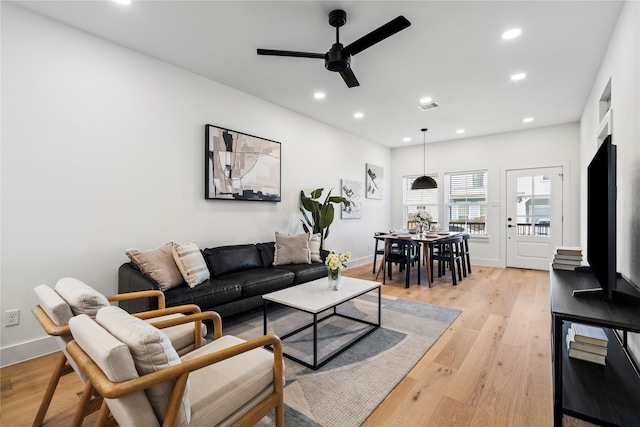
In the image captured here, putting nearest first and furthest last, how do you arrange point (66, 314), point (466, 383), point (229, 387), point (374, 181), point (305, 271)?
1. point (229, 387)
2. point (66, 314)
3. point (466, 383)
4. point (305, 271)
5. point (374, 181)

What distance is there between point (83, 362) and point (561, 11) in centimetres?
394

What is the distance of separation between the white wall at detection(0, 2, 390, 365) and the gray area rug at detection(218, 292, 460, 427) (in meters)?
1.40

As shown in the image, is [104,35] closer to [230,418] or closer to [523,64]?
[230,418]

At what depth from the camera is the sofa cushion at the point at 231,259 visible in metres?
3.35

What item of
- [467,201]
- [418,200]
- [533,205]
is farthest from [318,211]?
[533,205]

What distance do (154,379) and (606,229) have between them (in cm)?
224

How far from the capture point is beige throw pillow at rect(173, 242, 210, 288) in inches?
113

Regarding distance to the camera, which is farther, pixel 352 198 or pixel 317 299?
pixel 352 198

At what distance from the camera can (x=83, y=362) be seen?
1.08 metres

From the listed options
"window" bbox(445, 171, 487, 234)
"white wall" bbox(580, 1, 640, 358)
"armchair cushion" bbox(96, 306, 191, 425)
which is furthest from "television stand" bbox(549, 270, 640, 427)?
"window" bbox(445, 171, 487, 234)

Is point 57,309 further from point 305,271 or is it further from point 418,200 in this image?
point 418,200

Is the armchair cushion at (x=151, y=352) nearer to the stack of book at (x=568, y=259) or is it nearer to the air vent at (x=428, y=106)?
the stack of book at (x=568, y=259)

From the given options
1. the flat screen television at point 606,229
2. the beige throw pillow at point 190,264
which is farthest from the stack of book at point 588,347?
the beige throw pillow at point 190,264

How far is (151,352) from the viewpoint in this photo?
1046 mm
